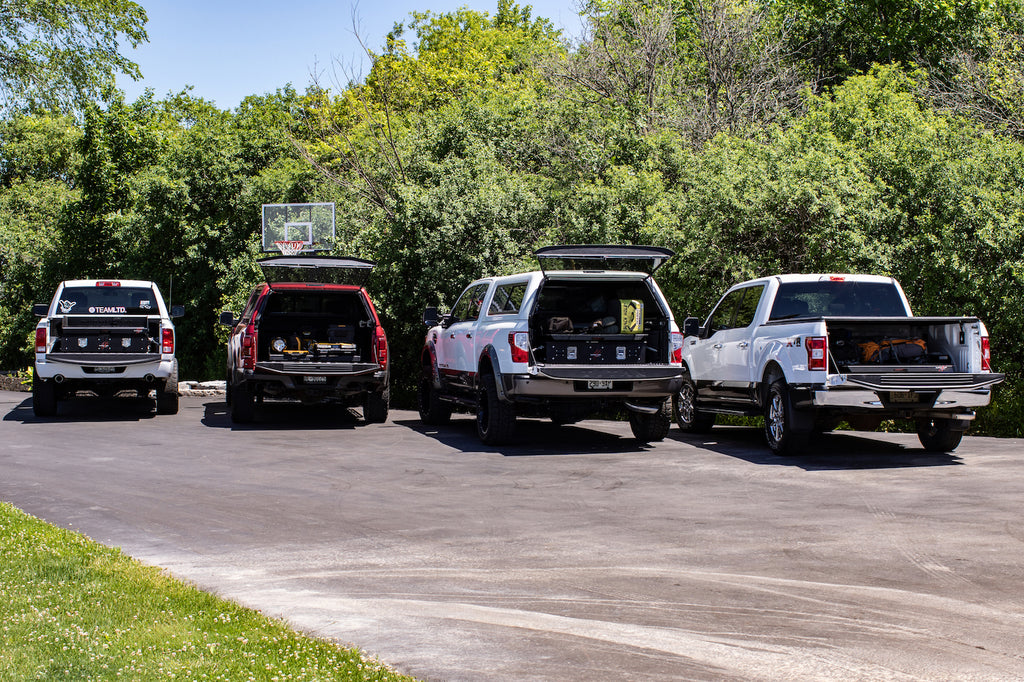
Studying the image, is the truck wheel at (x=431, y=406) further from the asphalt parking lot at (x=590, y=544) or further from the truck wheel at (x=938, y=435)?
the truck wheel at (x=938, y=435)

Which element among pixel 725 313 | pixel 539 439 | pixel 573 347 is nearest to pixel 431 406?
pixel 539 439

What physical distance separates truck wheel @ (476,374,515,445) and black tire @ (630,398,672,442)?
172 centimetres

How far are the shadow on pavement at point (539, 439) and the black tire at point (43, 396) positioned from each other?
18.8ft

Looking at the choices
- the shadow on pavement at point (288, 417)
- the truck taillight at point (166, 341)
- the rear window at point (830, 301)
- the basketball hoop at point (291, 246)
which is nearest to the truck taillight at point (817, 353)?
the rear window at point (830, 301)

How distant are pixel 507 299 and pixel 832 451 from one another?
4577mm

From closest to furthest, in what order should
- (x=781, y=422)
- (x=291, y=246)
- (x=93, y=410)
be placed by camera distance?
(x=781, y=422) < (x=93, y=410) < (x=291, y=246)

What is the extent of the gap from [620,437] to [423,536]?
7.57 metres

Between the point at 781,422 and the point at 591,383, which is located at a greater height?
the point at 591,383

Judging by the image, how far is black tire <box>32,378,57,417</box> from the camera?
17.7 metres

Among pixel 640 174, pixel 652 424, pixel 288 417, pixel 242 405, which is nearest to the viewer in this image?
pixel 652 424

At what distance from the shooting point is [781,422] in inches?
497

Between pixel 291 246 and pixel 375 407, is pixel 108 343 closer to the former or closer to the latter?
pixel 375 407

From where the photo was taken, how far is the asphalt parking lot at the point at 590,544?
514 centimetres

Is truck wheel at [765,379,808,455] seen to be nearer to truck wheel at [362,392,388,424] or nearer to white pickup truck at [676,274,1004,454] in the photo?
white pickup truck at [676,274,1004,454]
